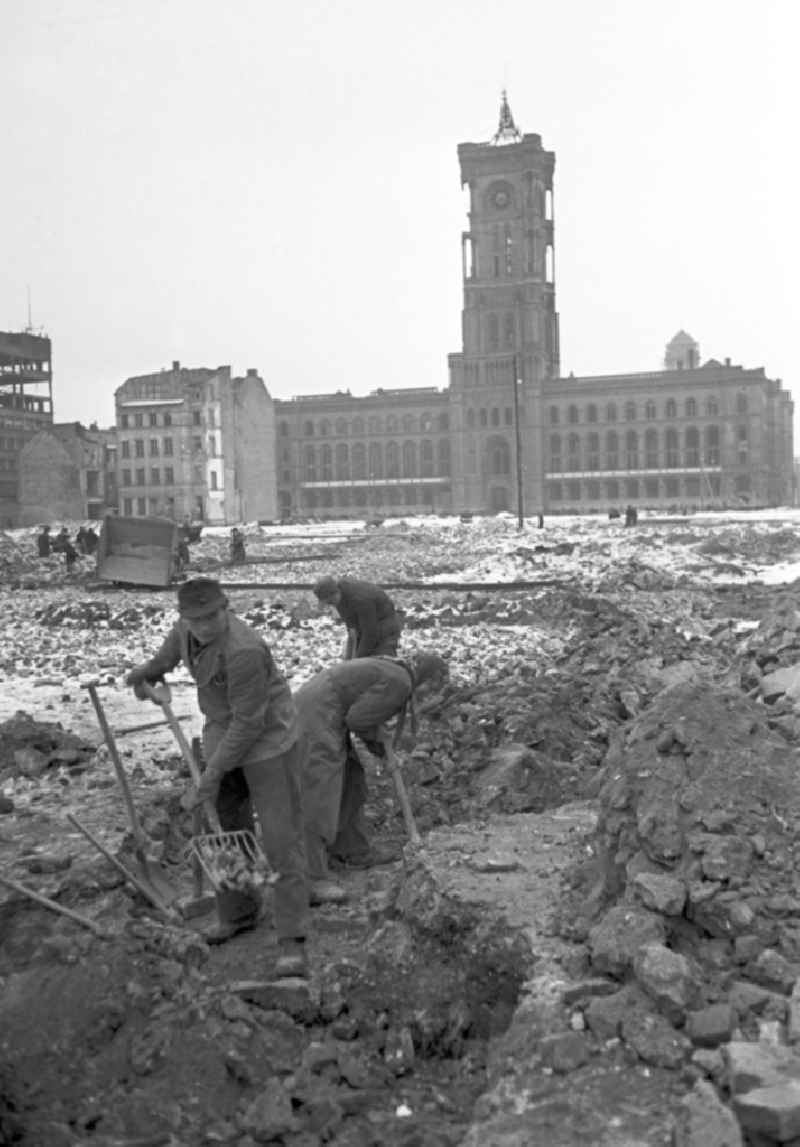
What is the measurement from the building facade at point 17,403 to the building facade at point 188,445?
5.46 metres

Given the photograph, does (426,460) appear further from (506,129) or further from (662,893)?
(662,893)

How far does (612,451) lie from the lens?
94.6m

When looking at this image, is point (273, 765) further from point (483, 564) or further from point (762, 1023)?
point (483, 564)

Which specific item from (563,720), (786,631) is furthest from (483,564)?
(563,720)

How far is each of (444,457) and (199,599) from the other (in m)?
93.6

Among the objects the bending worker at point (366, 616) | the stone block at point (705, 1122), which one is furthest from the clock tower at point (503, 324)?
the stone block at point (705, 1122)

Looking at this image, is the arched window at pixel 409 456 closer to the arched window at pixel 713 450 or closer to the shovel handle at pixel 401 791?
the arched window at pixel 713 450

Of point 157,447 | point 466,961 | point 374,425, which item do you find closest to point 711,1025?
point 466,961

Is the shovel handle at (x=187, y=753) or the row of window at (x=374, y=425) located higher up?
the row of window at (x=374, y=425)

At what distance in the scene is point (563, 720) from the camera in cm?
956

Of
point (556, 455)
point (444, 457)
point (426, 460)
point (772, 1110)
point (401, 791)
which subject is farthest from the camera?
point (426, 460)

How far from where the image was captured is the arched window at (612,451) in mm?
94375

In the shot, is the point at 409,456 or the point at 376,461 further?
Result: the point at 376,461

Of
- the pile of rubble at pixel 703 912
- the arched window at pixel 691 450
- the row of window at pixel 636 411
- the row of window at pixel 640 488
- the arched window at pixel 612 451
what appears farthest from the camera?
the arched window at pixel 612 451
